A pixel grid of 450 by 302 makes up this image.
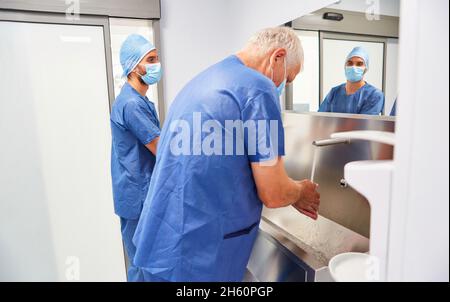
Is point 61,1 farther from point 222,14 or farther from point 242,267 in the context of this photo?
point 242,267

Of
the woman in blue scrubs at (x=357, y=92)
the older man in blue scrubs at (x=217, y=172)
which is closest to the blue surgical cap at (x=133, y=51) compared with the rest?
the older man in blue scrubs at (x=217, y=172)

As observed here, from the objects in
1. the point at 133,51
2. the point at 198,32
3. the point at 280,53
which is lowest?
the point at 280,53

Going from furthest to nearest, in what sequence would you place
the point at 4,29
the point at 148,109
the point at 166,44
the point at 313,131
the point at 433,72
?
the point at 166,44 < the point at 4,29 < the point at 148,109 < the point at 313,131 < the point at 433,72

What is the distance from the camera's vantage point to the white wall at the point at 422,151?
0.42 metres

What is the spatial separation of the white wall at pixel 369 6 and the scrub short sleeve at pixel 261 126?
0.51 meters

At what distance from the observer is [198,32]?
2.02 metres

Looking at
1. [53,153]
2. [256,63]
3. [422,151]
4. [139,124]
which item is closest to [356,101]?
[256,63]

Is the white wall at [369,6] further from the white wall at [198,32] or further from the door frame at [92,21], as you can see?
the door frame at [92,21]

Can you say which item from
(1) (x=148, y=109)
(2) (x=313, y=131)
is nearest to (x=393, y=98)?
(2) (x=313, y=131)

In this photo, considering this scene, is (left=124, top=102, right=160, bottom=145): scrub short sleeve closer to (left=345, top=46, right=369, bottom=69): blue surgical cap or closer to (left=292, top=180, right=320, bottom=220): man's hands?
(left=292, top=180, right=320, bottom=220): man's hands

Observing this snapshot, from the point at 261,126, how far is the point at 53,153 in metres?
1.45

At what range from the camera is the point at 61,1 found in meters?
1.66

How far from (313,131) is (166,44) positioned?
1.11 meters

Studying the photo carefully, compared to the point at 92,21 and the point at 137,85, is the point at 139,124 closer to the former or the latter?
the point at 137,85
